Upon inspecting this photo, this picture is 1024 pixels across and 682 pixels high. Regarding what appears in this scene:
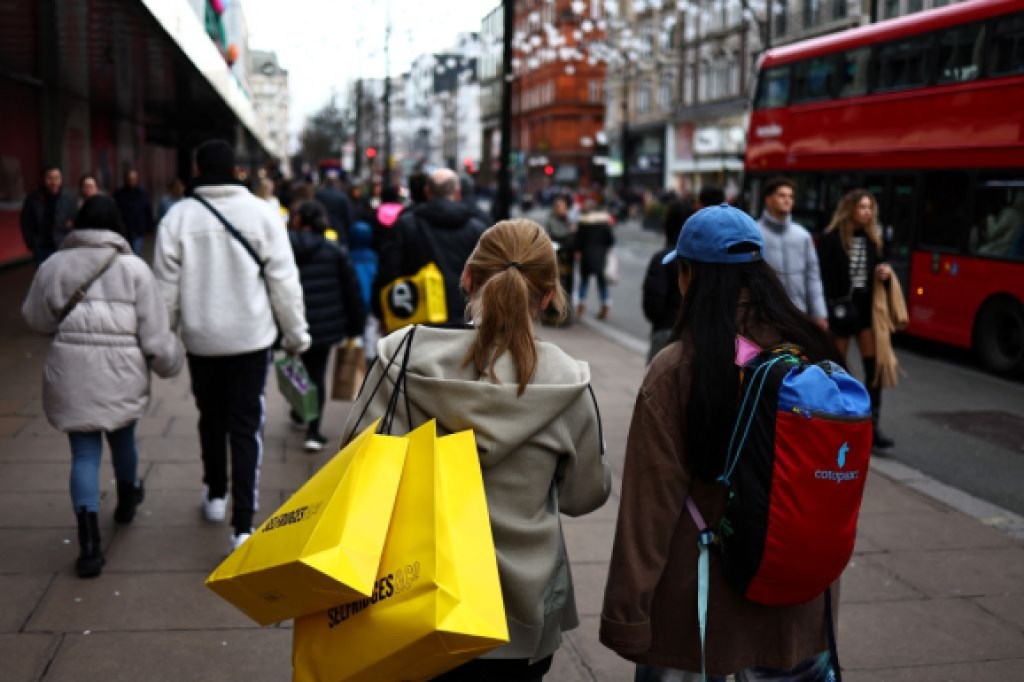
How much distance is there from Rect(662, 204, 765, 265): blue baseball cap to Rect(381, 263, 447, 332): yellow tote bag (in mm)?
3662

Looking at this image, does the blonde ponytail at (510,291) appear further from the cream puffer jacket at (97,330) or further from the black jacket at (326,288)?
the black jacket at (326,288)

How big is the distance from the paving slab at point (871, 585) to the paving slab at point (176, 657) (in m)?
2.38

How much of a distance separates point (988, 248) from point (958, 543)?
25.2 feet

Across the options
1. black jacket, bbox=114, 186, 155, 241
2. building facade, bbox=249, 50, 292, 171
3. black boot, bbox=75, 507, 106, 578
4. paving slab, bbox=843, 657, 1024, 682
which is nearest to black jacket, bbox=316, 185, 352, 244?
black jacket, bbox=114, 186, 155, 241

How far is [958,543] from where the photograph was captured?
5.74 metres

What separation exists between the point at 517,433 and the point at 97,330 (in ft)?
9.66

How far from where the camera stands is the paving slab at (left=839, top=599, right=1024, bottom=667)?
426 cm

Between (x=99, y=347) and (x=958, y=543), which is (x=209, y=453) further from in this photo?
(x=958, y=543)

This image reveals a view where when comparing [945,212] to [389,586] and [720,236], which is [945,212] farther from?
[389,586]

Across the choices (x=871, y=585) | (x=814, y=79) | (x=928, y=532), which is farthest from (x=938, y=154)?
(x=871, y=585)

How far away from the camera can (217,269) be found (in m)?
5.07

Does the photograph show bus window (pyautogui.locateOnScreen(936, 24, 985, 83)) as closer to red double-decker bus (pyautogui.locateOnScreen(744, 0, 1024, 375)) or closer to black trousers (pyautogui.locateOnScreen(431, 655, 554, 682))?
red double-decker bus (pyautogui.locateOnScreen(744, 0, 1024, 375))

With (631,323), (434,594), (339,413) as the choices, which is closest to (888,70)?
(631,323)

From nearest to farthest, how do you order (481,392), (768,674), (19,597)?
(481,392)
(768,674)
(19,597)
